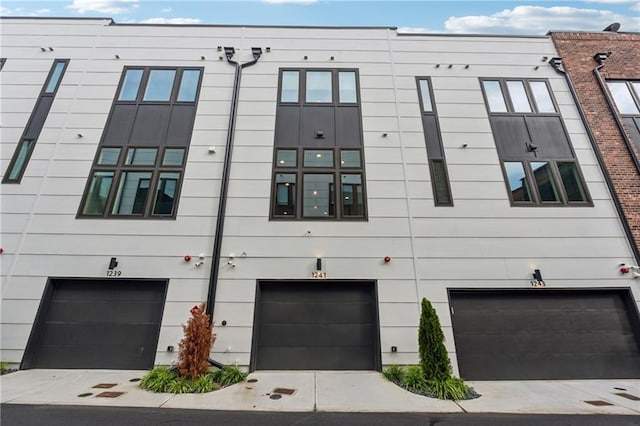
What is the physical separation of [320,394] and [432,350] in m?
2.03

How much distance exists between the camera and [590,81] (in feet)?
A: 25.0

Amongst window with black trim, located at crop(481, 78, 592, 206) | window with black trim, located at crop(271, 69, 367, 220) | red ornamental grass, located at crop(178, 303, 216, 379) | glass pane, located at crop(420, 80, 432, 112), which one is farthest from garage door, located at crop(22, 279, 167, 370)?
window with black trim, located at crop(481, 78, 592, 206)

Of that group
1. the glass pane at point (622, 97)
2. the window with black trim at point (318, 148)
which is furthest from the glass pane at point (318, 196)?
the glass pane at point (622, 97)

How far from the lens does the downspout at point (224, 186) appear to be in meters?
5.62

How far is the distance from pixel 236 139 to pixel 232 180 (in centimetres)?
121

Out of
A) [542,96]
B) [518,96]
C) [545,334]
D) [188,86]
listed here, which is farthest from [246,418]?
[542,96]

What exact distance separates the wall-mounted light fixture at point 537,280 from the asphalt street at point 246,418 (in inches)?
98.3

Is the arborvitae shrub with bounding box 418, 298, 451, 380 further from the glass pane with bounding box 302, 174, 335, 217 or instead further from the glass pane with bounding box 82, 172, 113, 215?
the glass pane with bounding box 82, 172, 113, 215

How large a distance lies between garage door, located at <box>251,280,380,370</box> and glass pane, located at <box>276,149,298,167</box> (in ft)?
9.65

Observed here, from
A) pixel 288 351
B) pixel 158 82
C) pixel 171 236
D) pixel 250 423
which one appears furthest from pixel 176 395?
pixel 158 82

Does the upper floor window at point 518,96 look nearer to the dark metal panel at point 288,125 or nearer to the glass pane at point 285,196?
the dark metal panel at point 288,125

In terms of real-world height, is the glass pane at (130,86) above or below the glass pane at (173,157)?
above

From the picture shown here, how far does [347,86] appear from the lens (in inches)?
305

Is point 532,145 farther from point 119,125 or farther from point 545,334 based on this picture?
point 119,125
